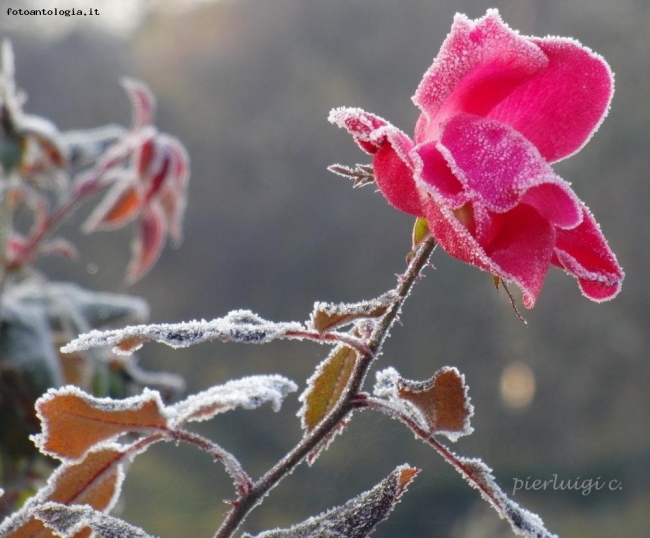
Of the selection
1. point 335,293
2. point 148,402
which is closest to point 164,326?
point 148,402

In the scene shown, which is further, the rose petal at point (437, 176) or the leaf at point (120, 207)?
the leaf at point (120, 207)

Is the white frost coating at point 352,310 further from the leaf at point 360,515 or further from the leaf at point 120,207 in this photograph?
the leaf at point 120,207

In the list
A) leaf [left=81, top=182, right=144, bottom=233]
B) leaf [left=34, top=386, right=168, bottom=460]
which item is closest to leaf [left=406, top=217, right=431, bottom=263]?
leaf [left=34, top=386, right=168, bottom=460]

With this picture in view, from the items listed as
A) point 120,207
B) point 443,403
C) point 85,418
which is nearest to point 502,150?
point 443,403

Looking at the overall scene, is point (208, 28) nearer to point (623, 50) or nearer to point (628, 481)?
point (623, 50)

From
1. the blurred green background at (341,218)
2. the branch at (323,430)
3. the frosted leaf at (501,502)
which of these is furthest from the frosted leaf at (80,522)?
the blurred green background at (341,218)

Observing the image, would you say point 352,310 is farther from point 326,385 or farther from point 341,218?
point 341,218
